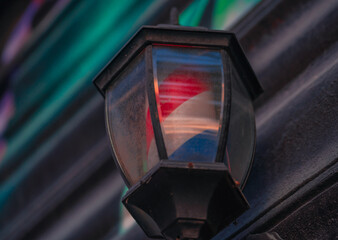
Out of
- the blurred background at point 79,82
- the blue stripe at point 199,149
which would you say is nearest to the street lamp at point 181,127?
the blue stripe at point 199,149

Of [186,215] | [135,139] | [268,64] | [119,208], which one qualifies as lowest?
[119,208]

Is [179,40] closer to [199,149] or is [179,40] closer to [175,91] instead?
[175,91]

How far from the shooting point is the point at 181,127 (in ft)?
4.32

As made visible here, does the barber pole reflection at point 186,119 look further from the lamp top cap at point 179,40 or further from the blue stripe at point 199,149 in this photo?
the lamp top cap at point 179,40

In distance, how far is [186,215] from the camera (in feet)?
4.17

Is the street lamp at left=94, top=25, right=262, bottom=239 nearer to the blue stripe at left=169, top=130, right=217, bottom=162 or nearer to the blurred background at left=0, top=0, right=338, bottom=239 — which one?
the blue stripe at left=169, top=130, right=217, bottom=162

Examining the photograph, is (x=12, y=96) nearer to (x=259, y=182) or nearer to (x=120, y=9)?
(x=120, y=9)

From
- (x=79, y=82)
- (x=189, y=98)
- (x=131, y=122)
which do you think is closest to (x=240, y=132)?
(x=189, y=98)

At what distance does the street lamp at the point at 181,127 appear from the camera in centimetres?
127

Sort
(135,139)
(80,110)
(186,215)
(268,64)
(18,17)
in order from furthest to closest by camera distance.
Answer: (18,17) < (80,110) < (268,64) < (135,139) < (186,215)

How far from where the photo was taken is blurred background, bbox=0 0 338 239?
2094mm

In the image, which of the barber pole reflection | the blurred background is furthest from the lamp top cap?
the blurred background

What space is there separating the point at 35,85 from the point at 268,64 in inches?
59.5

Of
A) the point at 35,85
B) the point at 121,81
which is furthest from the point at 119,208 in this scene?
the point at 35,85
